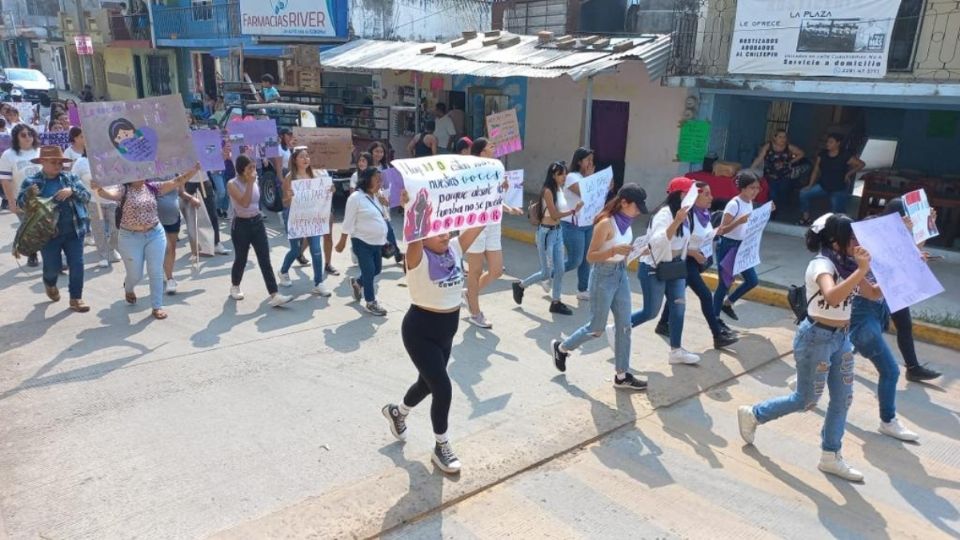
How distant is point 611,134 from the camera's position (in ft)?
45.4

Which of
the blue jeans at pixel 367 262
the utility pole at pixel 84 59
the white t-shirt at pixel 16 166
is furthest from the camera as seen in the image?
the utility pole at pixel 84 59

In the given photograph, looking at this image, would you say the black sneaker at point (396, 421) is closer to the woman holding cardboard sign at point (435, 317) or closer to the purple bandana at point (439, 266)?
the woman holding cardboard sign at point (435, 317)

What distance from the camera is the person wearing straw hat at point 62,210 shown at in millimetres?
6820

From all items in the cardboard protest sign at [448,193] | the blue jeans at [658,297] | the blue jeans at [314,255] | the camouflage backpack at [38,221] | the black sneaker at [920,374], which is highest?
the cardboard protest sign at [448,193]

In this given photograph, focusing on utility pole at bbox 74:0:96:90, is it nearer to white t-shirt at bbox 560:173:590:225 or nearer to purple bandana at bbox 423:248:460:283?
white t-shirt at bbox 560:173:590:225

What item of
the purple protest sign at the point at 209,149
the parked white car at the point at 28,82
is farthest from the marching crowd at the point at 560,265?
the parked white car at the point at 28,82

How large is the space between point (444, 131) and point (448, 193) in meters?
11.5

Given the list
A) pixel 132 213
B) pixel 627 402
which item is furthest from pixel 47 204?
pixel 627 402

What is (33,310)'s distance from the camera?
7.15 meters

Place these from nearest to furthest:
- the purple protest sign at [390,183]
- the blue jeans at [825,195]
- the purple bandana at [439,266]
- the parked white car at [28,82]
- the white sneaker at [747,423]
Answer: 1. the purple bandana at [439,266]
2. the white sneaker at [747,423]
3. the purple protest sign at [390,183]
4. the blue jeans at [825,195]
5. the parked white car at [28,82]

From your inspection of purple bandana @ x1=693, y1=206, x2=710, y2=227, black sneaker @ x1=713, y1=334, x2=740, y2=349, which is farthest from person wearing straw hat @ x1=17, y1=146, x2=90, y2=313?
black sneaker @ x1=713, y1=334, x2=740, y2=349

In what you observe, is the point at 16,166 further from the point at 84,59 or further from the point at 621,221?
the point at 84,59

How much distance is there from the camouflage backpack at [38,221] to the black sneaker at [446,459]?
4.93 metres

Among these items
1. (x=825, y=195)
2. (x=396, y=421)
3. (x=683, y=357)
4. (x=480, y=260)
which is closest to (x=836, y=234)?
(x=683, y=357)
